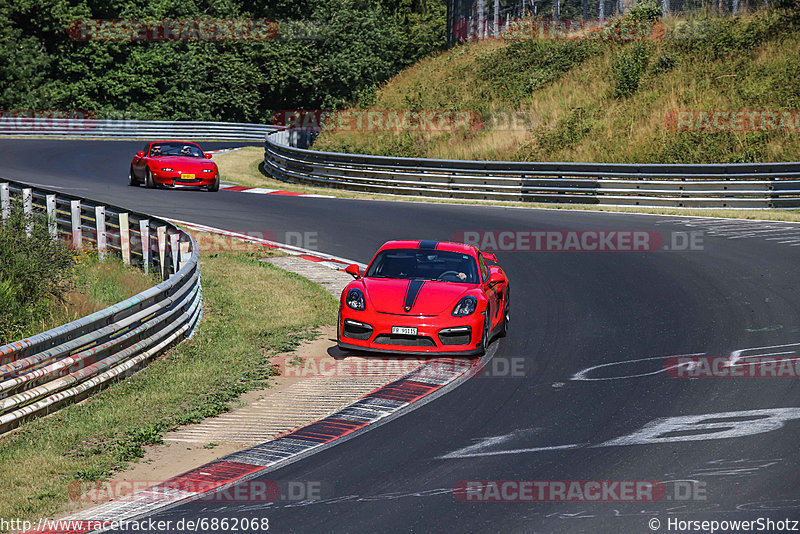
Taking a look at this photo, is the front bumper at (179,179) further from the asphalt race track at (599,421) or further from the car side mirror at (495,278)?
the car side mirror at (495,278)

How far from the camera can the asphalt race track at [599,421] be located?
697 centimetres

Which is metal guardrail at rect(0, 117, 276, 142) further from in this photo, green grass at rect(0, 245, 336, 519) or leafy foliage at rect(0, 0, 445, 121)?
green grass at rect(0, 245, 336, 519)

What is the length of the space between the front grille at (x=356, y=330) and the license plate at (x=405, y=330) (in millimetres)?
315

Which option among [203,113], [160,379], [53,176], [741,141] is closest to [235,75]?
[203,113]

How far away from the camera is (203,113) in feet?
196

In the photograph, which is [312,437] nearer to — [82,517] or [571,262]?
[82,517]

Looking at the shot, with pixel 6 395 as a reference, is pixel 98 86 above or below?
above

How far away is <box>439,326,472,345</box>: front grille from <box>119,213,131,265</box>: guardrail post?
776 cm

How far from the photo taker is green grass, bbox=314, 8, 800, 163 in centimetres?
3060

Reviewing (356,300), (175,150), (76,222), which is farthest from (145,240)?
(175,150)

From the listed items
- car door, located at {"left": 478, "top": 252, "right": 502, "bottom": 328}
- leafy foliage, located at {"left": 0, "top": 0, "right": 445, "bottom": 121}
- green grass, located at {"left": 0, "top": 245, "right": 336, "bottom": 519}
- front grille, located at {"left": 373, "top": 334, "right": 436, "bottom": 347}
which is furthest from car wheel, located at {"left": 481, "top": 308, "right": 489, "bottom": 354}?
leafy foliage, located at {"left": 0, "top": 0, "right": 445, "bottom": 121}

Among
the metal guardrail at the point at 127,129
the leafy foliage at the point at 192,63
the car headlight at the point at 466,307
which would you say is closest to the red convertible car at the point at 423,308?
the car headlight at the point at 466,307

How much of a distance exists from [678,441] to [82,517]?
490cm

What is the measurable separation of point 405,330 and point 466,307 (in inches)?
32.0
